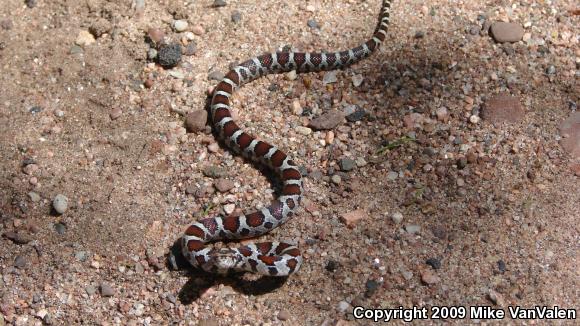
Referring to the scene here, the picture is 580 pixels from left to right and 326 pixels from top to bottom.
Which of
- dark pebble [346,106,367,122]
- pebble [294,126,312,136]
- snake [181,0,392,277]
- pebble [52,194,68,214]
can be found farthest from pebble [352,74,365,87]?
pebble [52,194,68,214]

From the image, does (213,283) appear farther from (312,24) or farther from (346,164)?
(312,24)

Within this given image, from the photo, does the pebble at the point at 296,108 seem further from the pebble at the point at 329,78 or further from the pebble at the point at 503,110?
the pebble at the point at 503,110

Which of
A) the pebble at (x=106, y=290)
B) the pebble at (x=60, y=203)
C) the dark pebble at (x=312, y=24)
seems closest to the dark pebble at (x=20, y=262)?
the pebble at (x=60, y=203)

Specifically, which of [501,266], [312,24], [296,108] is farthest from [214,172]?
[501,266]

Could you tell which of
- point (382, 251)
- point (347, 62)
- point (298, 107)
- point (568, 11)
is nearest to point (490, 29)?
point (568, 11)

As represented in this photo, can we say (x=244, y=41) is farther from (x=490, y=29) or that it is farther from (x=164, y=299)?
(x=164, y=299)

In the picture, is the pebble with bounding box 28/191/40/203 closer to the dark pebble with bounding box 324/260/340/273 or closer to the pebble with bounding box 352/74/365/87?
the dark pebble with bounding box 324/260/340/273
